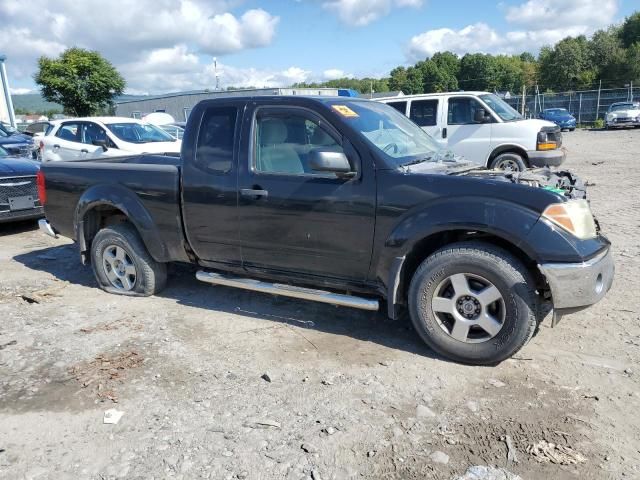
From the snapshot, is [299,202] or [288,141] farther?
[288,141]

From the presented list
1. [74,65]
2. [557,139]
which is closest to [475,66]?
[74,65]

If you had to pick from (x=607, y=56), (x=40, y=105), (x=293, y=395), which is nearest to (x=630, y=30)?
(x=607, y=56)

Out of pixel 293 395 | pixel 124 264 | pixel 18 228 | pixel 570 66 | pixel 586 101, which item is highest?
pixel 570 66

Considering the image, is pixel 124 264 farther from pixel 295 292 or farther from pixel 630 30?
pixel 630 30

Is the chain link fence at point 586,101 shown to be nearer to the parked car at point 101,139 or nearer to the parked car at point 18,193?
the parked car at point 101,139

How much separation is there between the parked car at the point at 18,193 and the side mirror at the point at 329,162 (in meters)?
A: 6.37

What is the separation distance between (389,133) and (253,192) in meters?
1.20

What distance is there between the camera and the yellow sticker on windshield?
13.4ft

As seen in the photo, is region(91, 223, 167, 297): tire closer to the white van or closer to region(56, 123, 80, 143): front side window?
the white van

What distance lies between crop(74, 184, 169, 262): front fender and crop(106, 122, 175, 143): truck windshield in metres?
6.50

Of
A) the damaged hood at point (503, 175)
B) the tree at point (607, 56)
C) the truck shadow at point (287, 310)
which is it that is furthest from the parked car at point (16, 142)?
the tree at point (607, 56)

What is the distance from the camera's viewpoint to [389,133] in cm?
428

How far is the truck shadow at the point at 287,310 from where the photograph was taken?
4246 mm

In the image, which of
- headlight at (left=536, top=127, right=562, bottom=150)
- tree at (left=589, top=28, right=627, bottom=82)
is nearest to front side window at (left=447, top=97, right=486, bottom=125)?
headlight at (left=536, top=127, right=562, bottom=150)
